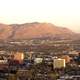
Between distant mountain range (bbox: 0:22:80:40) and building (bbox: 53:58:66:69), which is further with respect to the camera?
distant mountain range (bbox: 0:22:80:40)

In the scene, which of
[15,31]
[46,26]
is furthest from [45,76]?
[46,26]

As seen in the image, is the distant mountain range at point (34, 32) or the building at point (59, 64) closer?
the building at point (59, 64)

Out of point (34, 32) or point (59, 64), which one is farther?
point (34, 32)

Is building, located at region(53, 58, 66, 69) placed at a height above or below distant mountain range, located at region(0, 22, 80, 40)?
below

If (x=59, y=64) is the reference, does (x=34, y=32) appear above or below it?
above

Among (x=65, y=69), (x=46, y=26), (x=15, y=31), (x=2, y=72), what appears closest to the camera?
(x=2, y=72)

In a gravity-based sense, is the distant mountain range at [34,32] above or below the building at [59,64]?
above

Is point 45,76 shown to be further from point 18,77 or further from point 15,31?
point 15,31

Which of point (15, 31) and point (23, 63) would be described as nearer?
point (23, 63)
